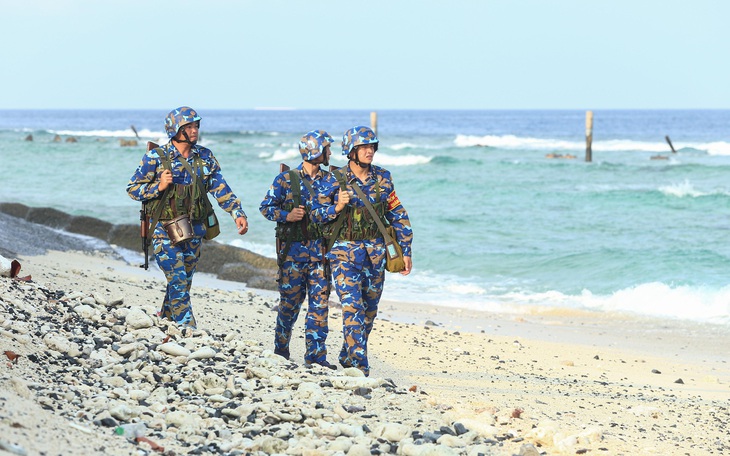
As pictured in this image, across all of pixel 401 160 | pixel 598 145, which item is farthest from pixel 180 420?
pixel 598 145

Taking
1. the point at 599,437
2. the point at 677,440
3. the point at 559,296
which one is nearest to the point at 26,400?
the point at 599,437

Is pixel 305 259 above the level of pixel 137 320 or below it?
above

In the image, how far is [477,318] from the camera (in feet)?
42.9

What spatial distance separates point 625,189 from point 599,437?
28829 millimetres

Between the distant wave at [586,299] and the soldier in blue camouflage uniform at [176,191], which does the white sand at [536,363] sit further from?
the soldier in blue camouflage uniform at [176,191]

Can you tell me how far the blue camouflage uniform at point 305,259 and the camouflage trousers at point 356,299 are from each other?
248 millimetres

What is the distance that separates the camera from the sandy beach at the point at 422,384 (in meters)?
5.42

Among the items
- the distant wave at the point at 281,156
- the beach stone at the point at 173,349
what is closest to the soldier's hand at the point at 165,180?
the beach stone at the point at 173,349

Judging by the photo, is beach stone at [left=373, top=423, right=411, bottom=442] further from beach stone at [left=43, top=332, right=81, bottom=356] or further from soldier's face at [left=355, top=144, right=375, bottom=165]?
soldier's face at [left=355, top=144, right=375, bottom=165]

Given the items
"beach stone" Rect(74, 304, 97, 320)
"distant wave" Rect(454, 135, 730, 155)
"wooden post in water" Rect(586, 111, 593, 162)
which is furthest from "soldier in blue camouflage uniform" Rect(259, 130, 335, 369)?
"distant wave" Rect(454, 135, 730, 155)

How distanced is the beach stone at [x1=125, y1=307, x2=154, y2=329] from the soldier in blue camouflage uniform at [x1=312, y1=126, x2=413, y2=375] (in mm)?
1436

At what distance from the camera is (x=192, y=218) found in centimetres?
777

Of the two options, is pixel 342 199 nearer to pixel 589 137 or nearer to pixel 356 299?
pixel 356 299

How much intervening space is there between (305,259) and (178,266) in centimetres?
99
